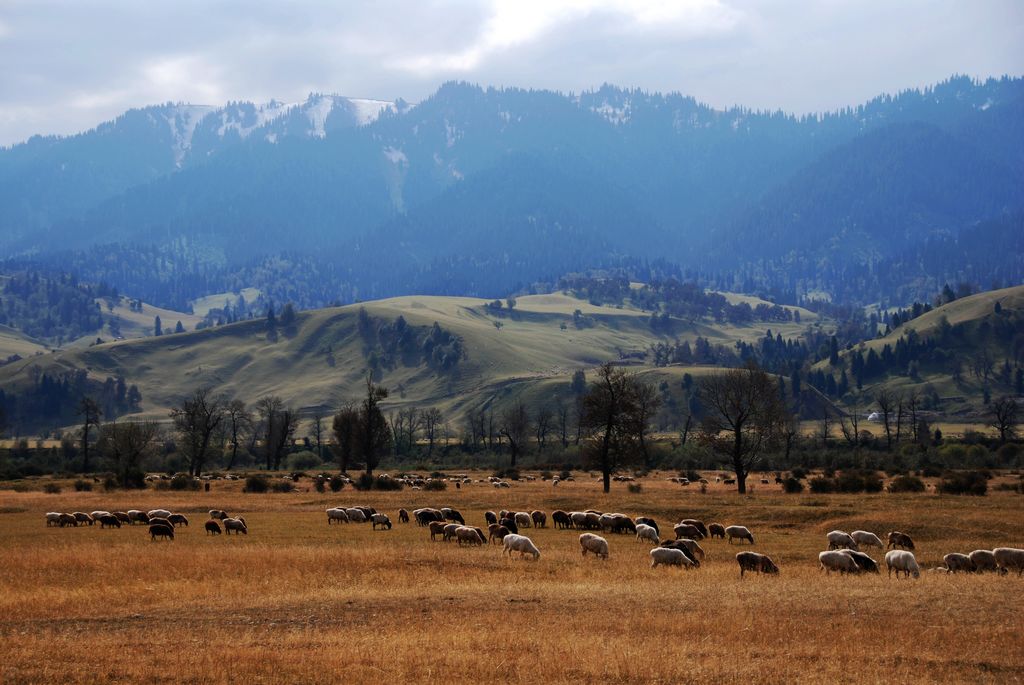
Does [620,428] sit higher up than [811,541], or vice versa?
[620,428]

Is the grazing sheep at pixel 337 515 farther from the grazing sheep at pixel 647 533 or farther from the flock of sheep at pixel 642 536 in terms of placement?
the grazing sheep at pixel 647 533

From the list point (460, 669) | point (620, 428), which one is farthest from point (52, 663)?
point (620, 428)

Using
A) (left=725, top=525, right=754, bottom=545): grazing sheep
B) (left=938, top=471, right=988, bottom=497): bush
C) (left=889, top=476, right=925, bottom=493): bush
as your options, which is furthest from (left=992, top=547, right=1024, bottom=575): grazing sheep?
(left=889, top=476, right=925, bottom=493): bush

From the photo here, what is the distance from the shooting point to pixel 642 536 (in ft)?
141

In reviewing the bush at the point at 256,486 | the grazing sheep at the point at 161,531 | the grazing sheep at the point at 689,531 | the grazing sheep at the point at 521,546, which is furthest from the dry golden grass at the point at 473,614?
the bush at the point at 256,486

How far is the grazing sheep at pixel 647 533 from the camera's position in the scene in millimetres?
42281

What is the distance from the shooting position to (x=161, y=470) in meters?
128

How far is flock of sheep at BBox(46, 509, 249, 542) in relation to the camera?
145ft

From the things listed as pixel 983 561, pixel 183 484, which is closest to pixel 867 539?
pixel 983 561

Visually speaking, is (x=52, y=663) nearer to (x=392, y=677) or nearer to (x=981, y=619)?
(x=392, y=677)

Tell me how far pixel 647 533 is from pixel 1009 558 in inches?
595

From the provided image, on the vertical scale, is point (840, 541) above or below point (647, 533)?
below

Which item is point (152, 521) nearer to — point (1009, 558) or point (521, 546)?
point (521, 546)

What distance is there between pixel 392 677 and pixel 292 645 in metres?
3.83
